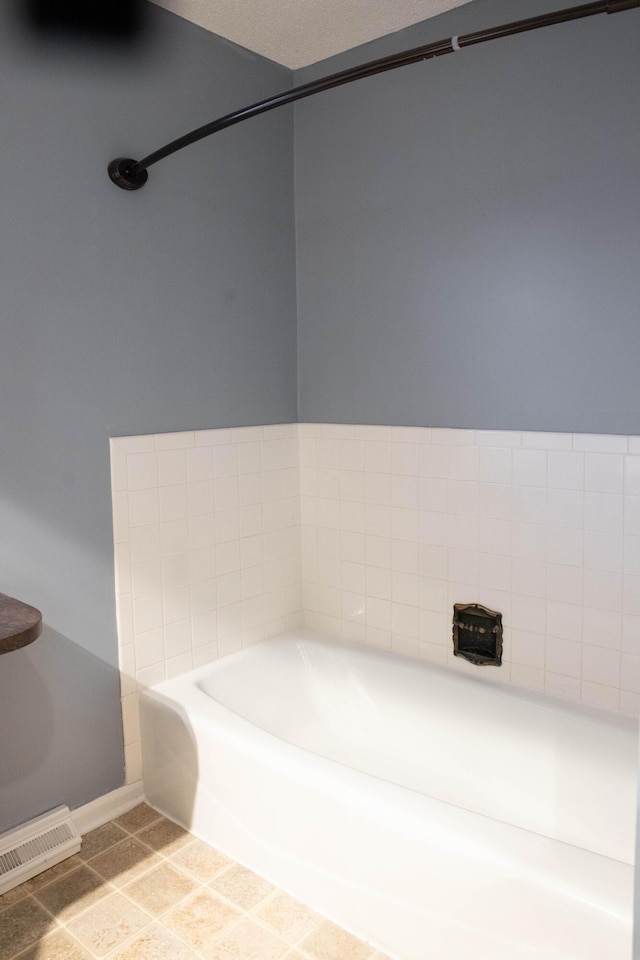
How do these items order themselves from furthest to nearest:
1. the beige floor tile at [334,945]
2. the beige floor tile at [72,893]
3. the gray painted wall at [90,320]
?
1. the gray painted wall at [90,320]
2. the beige floor tile at [72,893]
3. the beige floor tile at [334,945]

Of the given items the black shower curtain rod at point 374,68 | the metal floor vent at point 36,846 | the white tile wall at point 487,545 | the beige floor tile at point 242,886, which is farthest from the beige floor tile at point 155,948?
the black shower curtain rod at point 374,68


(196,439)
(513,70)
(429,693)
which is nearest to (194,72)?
(513,70)

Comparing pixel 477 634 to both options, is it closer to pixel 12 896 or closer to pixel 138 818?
pixel 138 818

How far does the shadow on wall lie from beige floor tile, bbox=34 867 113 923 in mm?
204

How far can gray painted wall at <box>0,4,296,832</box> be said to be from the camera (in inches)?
75.0

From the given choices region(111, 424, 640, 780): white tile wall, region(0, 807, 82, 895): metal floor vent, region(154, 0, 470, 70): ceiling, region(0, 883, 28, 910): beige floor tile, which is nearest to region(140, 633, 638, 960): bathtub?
region(111, 424, 640, 780): white tile wall

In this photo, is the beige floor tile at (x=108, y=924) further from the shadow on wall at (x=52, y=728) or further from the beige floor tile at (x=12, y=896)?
Answer: the shadow on wall at (x=52, y=728)

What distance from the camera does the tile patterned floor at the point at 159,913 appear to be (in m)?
1.65

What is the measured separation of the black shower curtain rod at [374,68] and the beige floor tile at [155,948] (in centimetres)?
199

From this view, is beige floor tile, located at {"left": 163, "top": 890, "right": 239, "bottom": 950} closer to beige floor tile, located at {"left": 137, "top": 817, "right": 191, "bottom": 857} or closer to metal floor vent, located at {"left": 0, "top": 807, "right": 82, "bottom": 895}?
beige floor tile, located at {"left": 137, "top": 817, "right": 191, "bottom": 857}

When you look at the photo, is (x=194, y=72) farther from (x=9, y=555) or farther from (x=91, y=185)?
(x=9, y=555)

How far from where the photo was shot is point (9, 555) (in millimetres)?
1905

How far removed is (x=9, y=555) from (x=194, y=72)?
1.64m

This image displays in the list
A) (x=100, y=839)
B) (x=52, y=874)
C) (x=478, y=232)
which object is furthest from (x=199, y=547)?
(x=478, y=232)
